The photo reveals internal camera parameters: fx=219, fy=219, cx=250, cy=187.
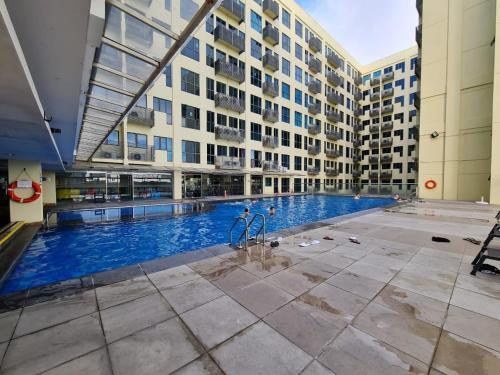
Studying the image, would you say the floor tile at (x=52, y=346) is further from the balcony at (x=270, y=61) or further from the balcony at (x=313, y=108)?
the balcony at (x=313, y=108)

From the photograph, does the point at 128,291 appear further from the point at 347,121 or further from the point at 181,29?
the point at 347,121

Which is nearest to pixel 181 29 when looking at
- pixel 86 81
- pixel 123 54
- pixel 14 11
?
pixel 123 54

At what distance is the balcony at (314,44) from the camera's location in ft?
105

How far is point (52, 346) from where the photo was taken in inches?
90.5

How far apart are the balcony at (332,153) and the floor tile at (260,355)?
37.0 meters

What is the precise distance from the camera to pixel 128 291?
135 inches

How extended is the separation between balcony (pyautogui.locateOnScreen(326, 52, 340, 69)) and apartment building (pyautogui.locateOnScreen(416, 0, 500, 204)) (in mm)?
16254

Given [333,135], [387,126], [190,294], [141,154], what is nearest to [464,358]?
[190,294]

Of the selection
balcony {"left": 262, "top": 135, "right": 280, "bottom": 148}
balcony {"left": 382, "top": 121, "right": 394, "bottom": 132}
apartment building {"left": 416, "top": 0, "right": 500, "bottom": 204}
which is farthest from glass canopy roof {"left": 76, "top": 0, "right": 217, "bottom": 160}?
balcony {"left": 382, "top": 121, "right": 394, "bottom": 132}

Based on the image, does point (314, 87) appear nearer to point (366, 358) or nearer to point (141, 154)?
point (141, 154)

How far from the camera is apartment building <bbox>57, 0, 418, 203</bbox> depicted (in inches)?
734

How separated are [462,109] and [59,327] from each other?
26340mm

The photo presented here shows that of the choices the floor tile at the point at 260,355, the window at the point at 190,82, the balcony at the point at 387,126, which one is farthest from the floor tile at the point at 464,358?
the balcony at the point at 387,126

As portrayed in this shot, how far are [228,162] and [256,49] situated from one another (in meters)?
14.2
